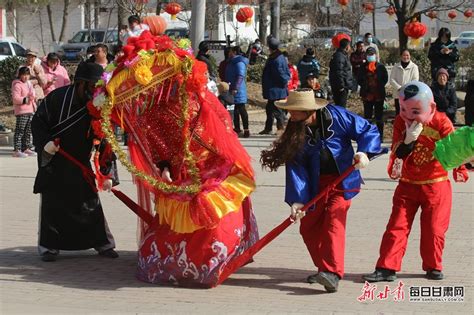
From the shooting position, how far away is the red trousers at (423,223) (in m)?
6.78

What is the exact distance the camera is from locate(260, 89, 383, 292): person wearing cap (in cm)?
663

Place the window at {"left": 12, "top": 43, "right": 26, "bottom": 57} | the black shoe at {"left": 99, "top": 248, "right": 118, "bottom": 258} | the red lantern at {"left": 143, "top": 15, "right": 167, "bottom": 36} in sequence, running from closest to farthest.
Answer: the red lantern at {"left": 143, "top": 15, "right": 167, "bottom": 36} < the black shoe at {"left": 99, "top": 248, "right": 118, "bottom": 258} < the window at {"left": 12, "top": 43, "right": 26, "bottom": 57}

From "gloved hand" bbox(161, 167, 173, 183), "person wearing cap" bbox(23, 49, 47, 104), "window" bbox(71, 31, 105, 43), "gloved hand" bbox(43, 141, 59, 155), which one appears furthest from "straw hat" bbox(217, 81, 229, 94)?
"window" bbox(71, 31, 105, 43)

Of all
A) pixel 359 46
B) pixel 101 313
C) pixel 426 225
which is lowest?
pixel 101 313

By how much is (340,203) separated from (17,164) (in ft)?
26.2

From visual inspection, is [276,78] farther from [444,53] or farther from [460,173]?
[460,173]

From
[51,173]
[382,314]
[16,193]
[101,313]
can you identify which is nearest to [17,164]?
[16,193]

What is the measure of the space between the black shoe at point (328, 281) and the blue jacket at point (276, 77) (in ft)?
30.6

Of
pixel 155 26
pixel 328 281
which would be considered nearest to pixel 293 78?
pixel 155 26

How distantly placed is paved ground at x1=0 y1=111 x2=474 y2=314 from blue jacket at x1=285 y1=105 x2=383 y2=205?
0.71m

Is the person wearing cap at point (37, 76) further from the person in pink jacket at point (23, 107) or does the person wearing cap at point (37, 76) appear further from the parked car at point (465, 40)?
the parked car at point (465, 40)

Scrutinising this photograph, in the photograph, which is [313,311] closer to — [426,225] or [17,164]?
[426,225]

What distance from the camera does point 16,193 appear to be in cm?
1104

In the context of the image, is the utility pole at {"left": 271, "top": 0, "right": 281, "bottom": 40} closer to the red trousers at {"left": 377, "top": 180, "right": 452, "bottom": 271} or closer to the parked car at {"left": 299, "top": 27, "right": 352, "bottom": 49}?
the parked car at {"left": 299, "top": 27, "right": 352, "bottom": 49}
